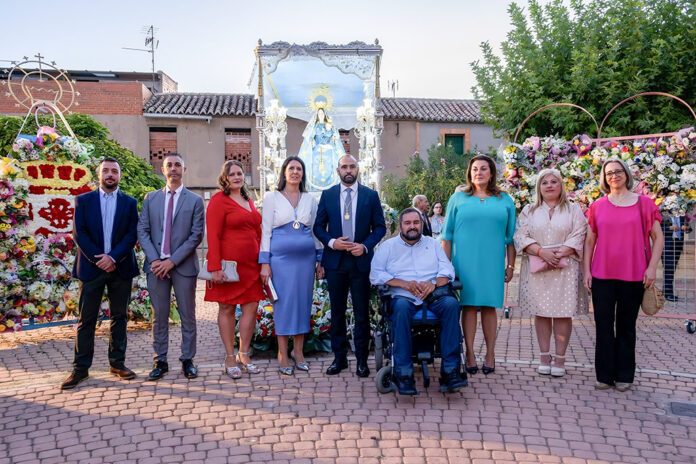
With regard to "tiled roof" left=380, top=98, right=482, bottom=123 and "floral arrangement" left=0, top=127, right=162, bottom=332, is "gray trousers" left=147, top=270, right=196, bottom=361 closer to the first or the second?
"floral arrangement" left=0, top=127, right=162, bottom=332

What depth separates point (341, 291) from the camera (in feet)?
18.1

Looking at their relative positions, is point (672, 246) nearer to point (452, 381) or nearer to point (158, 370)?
point (452, 381)

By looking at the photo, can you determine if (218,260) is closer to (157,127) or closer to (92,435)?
(92,435)

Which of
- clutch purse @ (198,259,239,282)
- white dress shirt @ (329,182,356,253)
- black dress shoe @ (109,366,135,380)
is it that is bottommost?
black dress shoe @ (109,366,135,380)

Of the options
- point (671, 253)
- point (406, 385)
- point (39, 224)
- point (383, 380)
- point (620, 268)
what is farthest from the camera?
point (671, 253)

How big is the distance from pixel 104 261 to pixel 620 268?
14.9 ft

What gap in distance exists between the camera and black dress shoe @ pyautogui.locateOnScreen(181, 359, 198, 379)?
5445 mm

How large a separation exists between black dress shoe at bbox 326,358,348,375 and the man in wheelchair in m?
0.90

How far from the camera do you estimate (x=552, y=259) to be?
5.41 meters

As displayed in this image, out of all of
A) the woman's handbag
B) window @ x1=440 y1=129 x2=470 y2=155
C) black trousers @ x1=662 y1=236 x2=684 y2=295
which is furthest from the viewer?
window @ x1=440 y1=129 x2=470 y2=155

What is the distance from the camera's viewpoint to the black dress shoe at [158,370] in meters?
5.42

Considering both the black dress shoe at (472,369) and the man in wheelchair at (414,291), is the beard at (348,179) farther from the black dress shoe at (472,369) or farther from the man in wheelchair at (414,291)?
the black dress shoe at (472,369)

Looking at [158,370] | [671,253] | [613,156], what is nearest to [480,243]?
[158,370]

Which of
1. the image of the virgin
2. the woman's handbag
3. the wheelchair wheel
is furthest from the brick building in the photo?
the wheelchair wheel
